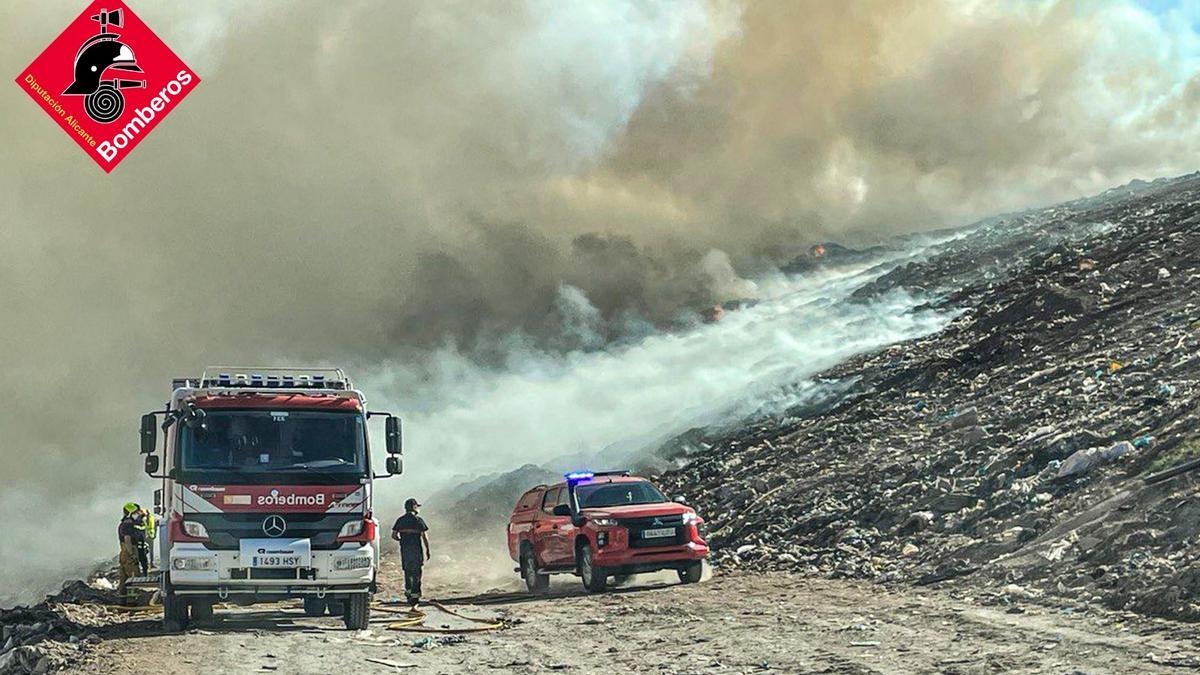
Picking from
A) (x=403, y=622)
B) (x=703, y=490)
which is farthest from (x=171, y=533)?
(x=703, y=490)

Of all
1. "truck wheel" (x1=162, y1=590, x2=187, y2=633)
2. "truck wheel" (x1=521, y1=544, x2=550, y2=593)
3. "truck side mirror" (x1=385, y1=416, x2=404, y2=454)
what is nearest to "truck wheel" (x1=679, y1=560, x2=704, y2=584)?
"truck wheel" (x1=521, y1=544, x2=550, y2=593)

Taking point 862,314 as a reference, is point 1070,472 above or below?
below

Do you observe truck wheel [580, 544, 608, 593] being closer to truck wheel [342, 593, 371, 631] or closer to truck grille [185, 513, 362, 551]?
truck wheel [342, 593, 371, 631]

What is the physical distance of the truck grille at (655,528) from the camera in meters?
20.6

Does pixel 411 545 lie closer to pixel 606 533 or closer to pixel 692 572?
pixel 606 533

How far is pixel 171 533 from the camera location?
51.3 ft

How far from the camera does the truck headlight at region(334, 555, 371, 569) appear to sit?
15.8 metres

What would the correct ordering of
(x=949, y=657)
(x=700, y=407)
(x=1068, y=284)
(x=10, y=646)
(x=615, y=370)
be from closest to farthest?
(x=949, y=657) → (x=10, y=646) → (x=1068, y=284) → (x=700, y=407) → (x=615, y=370)

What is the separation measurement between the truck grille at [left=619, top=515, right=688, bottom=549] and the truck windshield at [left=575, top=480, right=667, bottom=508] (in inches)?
41.2

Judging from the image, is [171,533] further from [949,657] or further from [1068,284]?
[1068,284]

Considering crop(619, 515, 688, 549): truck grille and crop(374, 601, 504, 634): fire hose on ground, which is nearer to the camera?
crop(374, 601, 504, 634): fire hose on ground

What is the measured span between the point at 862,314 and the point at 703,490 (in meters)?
19.2

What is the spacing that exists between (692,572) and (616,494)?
2041mm

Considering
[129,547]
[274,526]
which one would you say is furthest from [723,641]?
[129,547]
